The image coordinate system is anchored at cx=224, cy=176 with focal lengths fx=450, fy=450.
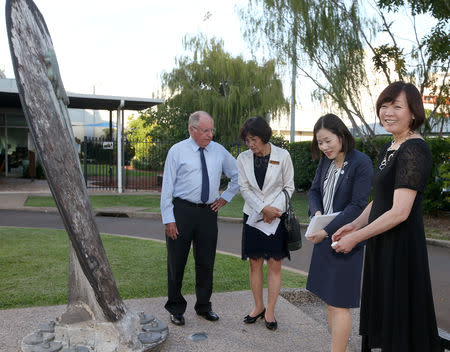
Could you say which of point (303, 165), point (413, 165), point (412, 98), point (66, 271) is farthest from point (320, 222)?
point (303, 165)

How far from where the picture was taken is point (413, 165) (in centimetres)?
221

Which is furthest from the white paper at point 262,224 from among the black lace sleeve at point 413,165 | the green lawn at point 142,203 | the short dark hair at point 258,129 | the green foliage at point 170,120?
the green foliage at point 170,120

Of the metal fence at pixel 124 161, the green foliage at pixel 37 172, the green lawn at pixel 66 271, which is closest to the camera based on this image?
the green lawn at pixel 66 271

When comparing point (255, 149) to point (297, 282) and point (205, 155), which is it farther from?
point (297, 282)

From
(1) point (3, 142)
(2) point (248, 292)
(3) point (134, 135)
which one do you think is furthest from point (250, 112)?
(2) point (248, 292)

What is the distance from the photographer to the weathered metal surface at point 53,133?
2.36 meters

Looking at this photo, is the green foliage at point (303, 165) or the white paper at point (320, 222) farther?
the green foliage at point (303, 165)

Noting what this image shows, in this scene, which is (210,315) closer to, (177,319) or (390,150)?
(177,319)

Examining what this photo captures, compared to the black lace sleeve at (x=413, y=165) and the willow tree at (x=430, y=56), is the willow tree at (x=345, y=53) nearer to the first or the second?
the willow tree at (x=430, y=56)

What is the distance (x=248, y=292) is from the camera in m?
4.57

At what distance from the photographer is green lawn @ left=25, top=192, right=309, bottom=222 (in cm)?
1173

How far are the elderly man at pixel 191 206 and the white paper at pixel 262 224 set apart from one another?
31cm

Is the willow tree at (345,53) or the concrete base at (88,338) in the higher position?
the willow tree at (345,53)

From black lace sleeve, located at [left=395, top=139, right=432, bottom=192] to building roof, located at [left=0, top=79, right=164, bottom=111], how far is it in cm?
1462
